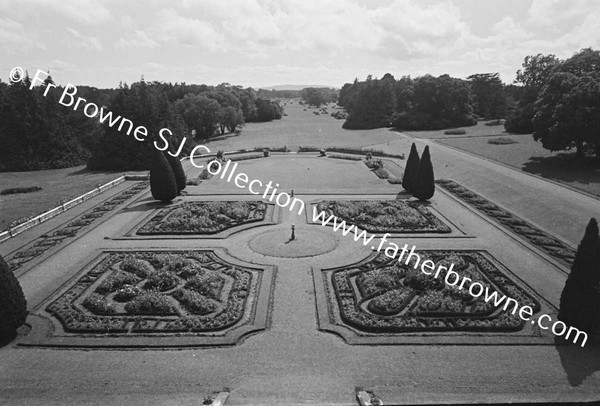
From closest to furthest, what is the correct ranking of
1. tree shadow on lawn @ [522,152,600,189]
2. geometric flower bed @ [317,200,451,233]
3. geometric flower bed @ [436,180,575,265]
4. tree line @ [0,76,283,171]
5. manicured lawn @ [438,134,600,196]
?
geometric flower bed @ [436,180,575,265] → geometric flower bed @ [317,200,451,233] → manicured lawn @ [438,134,600,196] → tree shadow on lawn @ [522,152,600,189] → tree line @ [0,76,283,171]

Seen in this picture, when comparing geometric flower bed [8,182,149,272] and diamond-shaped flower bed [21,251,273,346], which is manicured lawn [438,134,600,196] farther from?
geometric flower bed [8,182,149,272]

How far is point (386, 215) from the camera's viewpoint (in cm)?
3177

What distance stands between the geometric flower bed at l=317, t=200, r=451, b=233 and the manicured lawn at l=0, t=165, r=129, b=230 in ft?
78.9

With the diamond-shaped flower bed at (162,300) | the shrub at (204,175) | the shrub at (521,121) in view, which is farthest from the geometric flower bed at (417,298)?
the shrub at (521,121)

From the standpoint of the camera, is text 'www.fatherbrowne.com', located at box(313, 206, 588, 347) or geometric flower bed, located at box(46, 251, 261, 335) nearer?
text 'www.fatherbrowne.com', located at box(313, 206, 588, 347)

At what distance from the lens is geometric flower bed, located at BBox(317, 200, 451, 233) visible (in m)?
29.5

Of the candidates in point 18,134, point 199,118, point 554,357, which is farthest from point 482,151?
point 18,134

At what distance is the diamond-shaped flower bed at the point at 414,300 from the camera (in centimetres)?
1764

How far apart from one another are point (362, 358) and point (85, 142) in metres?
63.7

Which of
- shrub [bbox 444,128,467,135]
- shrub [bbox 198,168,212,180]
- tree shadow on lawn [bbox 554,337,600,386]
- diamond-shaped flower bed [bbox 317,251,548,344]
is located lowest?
tree shadow on lawn [bbox 554,337,600,386]

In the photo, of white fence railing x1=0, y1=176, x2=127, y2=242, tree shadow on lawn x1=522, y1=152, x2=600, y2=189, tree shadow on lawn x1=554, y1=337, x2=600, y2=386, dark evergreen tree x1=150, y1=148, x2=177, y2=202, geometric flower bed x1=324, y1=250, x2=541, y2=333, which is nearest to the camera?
tree shadow on lawn x1=554, y1=337, x2=600, y2=386

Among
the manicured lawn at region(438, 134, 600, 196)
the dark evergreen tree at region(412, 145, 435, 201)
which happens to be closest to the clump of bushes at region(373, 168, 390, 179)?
the dark evergreen tree at region(412, 145, 435, 201)

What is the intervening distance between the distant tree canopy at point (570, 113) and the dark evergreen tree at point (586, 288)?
31.0 metres

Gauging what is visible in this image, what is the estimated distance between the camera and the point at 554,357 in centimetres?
1580
